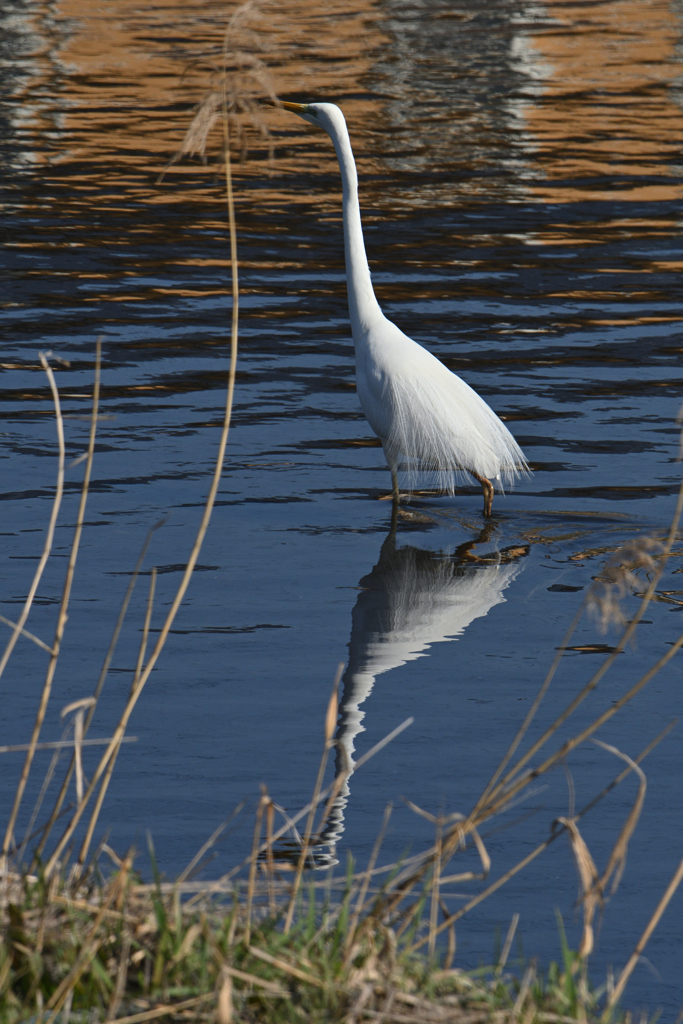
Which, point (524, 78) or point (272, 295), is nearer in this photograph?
point (272, 295)

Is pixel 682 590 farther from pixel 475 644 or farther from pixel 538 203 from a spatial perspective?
pixel 538 203

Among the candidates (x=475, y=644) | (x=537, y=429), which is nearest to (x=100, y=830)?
(x=475, y=644)

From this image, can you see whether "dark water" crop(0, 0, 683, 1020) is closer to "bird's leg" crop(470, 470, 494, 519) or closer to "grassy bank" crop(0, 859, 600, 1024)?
"bird's leg" crop(470, 470, 494, 519)

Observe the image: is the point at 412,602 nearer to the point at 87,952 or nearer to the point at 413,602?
the point at 413,602

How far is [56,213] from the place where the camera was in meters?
14.6

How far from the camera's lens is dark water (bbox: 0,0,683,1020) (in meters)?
4.67

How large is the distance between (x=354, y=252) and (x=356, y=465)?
146 centimetres

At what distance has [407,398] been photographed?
23.7 ft

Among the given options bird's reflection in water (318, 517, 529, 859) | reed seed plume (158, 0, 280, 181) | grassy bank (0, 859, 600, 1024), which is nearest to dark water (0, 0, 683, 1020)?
bird's reflection in water (318, 517, 529, 859)

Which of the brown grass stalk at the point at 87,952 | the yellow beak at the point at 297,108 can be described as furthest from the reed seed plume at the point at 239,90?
the yellow beak at the point at 297,108

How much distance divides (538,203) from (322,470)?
7.91 metres

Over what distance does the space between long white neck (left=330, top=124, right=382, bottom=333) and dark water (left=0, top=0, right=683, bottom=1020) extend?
1056mm

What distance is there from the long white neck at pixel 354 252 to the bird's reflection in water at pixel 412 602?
120 cm

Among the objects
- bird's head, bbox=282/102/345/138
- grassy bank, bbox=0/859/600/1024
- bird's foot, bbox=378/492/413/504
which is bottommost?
bird's foot, bbox=378/492/413/504
